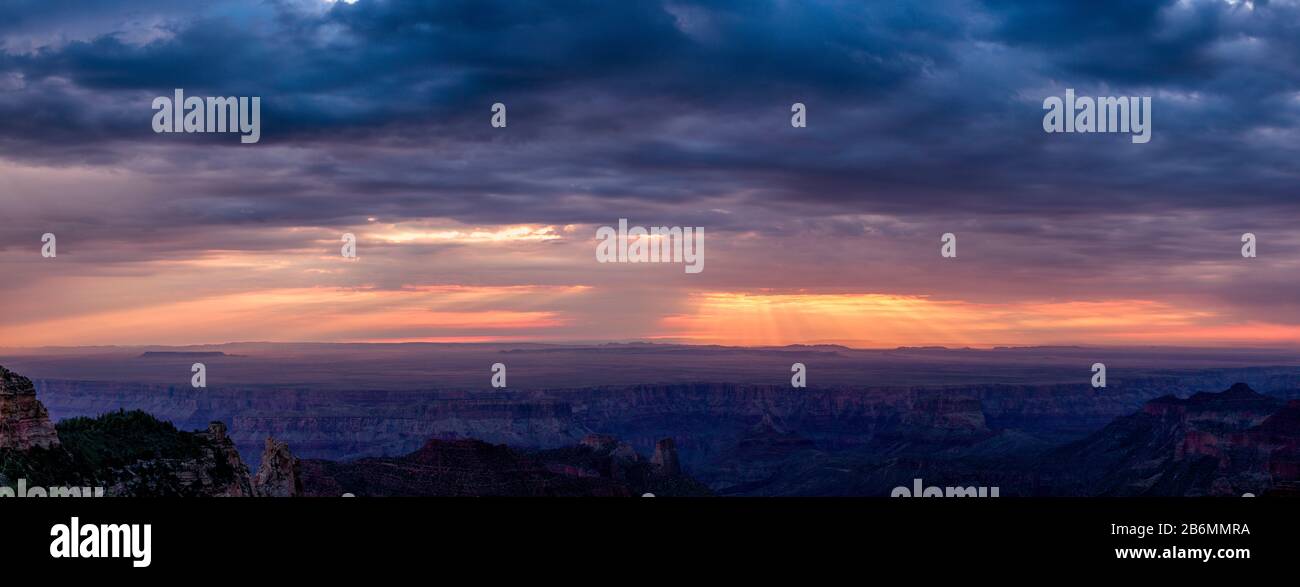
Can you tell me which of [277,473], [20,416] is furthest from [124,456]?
[277,473]

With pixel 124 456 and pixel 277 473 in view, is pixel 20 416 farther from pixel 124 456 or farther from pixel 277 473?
pixel 277 473

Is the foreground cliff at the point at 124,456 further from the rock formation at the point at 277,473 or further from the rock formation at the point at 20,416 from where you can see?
the rock formation at the point at 277,473

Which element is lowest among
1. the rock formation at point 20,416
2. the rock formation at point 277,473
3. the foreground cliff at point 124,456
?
the rock formation at point 277,473

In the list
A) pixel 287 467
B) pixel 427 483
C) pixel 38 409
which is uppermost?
pixel 38 409

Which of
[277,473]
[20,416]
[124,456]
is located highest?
[20,416]

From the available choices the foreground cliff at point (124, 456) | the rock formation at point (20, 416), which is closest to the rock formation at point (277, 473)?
the foreground cliff at point (124, 456)
